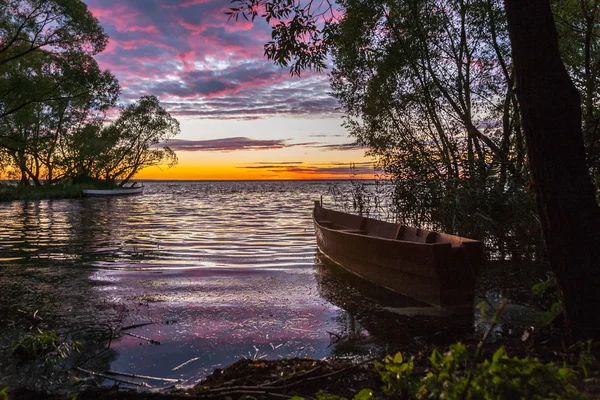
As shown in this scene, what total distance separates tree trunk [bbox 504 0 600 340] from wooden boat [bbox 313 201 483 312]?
9.46 ft

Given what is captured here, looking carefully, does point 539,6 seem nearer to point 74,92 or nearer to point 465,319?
point 465,319

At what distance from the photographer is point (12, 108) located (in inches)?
880

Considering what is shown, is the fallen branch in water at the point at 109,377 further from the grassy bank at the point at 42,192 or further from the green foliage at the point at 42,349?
the grassy bank at the point at 42,192

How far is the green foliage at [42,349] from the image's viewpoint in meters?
5.00

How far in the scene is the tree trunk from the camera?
3.85 meters

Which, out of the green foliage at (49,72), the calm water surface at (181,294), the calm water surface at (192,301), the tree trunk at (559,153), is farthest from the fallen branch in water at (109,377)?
the green foliage at (49,72)

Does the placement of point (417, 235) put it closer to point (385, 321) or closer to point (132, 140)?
point (385, 321)

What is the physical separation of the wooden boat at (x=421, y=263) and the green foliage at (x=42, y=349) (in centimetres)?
513

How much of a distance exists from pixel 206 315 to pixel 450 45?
1090 cm

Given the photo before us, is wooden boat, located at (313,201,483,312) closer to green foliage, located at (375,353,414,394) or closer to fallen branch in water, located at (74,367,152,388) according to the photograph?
green foliage, located at (375,353,414,394)

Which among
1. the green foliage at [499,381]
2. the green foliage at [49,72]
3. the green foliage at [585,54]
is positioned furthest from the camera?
the green foliage at [49,72]

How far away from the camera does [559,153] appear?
12.6ft

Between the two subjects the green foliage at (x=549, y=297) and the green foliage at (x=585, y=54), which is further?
the green foliage at (x=585, y=54)

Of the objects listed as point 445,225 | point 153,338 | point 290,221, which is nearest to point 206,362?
point 153,338
